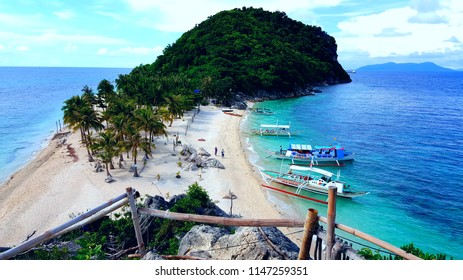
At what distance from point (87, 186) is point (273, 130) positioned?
31.1 metres

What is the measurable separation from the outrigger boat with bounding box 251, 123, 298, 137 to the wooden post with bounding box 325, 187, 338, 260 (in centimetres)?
4183

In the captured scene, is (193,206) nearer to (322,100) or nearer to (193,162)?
(193,162)

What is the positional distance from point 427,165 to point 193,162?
1055 inches

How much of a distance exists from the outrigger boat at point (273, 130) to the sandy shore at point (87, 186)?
1091 centimetres

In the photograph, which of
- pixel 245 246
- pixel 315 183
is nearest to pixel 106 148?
pixel 315 183

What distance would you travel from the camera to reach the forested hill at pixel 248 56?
8469 centimetres

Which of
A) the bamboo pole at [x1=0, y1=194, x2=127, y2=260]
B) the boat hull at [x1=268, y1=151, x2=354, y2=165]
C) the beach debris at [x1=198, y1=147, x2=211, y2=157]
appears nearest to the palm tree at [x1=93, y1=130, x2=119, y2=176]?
the beach debris at [x1=198, y1=147, x2=211, y2=157]

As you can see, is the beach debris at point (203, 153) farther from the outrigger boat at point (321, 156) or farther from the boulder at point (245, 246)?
the boulder at point (245, 246)

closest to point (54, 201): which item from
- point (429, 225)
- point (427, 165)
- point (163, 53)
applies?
point (429, 225)

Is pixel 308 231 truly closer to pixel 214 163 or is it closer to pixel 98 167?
pixel 214 163

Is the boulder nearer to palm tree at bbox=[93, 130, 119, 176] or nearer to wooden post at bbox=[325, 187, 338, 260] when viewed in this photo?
wooden post at bbox=[325, 187, 338, 260]

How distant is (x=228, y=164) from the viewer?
3241 cm

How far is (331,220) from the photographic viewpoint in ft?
18.6

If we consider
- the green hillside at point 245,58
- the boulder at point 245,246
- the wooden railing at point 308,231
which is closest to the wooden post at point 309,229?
the wooden railing at point 308,231
